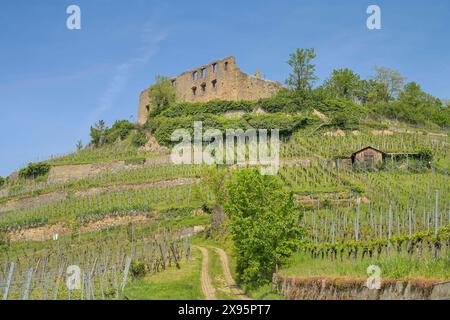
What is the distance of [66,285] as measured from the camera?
22.2 m

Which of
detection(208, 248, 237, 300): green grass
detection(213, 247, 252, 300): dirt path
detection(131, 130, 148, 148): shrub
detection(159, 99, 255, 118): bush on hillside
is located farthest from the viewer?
detection(131, 130, 148, 148): shrub

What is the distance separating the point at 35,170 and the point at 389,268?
151 ft

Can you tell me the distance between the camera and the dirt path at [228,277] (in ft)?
70.7

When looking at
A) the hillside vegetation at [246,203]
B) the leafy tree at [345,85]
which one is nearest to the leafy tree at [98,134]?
the hillside vegetation at [246,203]

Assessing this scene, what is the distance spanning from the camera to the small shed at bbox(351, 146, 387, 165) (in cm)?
4678

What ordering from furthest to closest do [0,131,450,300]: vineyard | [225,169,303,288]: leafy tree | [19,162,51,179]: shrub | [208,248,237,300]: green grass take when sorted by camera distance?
[19,162,51,179]: shrub
[0,131,450,300]: vineyard
[225,169,303,288]: leafy tree
[208,248,237,300]: green grass

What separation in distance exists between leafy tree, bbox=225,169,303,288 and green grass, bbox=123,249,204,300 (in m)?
2.08

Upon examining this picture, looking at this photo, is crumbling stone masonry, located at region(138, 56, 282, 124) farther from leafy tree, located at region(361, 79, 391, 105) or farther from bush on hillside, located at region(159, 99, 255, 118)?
leafy tree, located at region(361, 79, 391, 105)

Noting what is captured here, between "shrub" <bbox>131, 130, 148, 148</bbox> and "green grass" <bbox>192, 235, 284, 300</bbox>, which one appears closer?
"green grass" <bbox>192, 235, 284, 300</bbox>

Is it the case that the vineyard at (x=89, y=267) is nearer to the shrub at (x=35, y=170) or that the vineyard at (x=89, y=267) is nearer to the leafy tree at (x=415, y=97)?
the shrub at (x=35, y=170)

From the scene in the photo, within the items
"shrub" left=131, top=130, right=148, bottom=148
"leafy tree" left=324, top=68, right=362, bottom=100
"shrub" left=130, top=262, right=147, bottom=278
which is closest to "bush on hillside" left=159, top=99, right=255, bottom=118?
"shrub" left=131, top=130, right=148, bottom=148

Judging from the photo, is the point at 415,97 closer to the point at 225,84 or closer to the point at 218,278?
the point at 225,84

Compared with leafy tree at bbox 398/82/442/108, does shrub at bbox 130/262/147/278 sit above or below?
below
